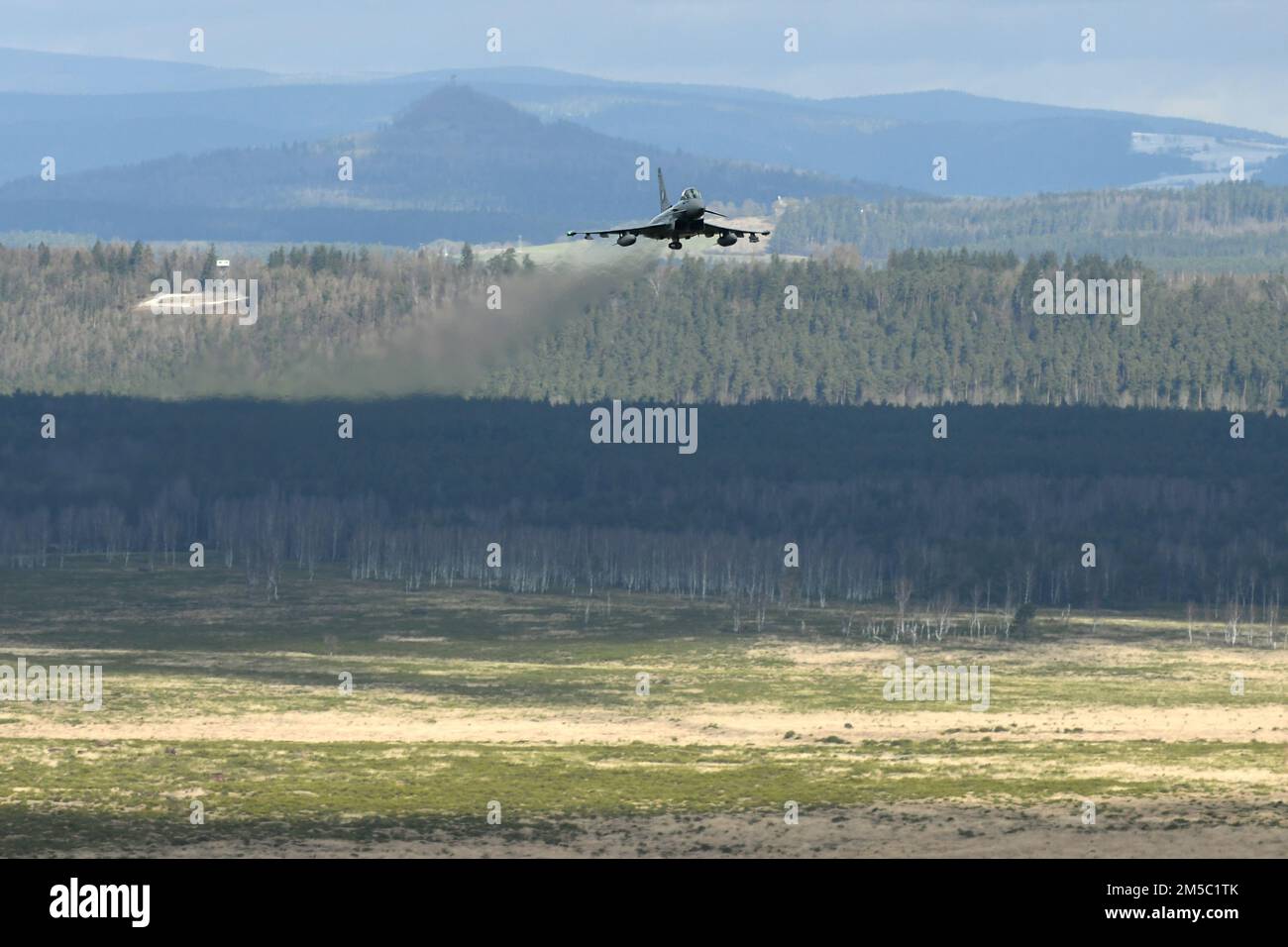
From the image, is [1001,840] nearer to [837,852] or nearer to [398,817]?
[837,852]

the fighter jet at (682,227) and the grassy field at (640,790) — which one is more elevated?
the fighter jet at (682,227)

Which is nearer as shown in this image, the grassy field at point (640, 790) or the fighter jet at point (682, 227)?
the fighter jet at point (682, 227)

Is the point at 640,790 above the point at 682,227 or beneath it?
beneath

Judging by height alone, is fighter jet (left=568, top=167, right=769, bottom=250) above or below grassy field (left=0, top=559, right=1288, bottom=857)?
above

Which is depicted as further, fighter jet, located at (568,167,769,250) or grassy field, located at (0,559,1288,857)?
grassy field, located at (0,559,1288,857)

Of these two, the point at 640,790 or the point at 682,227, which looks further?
the point at 640,790

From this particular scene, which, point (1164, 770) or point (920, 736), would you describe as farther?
point (920, 736)
